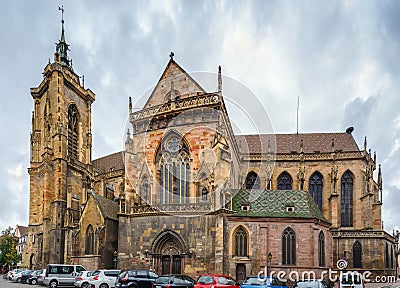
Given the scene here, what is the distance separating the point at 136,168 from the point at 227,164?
24.7 feet

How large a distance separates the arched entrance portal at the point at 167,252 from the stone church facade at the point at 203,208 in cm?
7

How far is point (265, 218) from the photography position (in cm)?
3206

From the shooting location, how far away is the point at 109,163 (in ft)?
197

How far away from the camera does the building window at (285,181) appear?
49.0 metres

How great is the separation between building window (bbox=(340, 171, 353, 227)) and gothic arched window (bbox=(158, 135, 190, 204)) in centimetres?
2188

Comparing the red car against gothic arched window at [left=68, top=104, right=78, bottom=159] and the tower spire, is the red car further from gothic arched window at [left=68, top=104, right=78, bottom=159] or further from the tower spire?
the tower spire

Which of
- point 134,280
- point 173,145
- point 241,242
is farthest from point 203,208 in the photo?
point 134,280

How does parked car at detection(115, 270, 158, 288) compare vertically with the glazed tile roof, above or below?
below

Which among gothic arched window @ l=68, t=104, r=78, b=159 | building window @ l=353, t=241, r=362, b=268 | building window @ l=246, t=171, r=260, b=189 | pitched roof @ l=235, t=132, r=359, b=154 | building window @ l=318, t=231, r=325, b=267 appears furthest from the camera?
gothic arched window @ l=68, t=104, r=78, b=159

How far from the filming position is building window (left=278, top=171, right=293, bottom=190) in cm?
4897

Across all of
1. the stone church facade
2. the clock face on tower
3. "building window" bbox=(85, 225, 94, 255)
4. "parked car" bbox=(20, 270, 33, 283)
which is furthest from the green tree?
the clock face on tower

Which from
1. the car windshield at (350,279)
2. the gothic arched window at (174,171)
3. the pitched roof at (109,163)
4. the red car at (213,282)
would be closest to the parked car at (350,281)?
the car windshield at (350,279)

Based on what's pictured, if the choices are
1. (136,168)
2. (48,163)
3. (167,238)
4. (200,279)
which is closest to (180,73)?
(136,168)

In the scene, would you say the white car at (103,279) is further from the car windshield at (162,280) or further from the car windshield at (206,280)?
the car windshield at (206,280)
